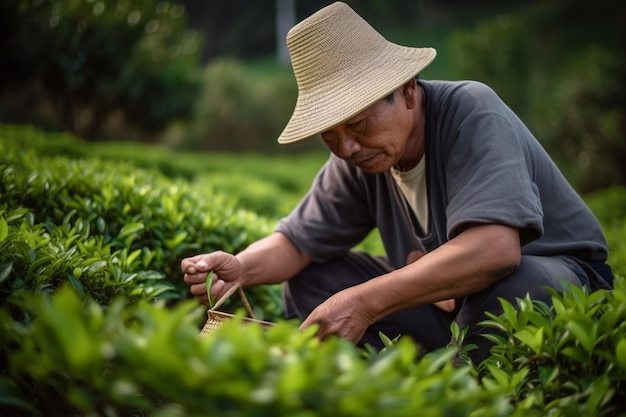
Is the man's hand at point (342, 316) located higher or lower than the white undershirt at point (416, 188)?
lower

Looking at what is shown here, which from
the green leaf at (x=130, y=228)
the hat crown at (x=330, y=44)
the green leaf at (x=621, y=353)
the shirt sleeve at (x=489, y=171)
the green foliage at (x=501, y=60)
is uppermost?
the hat crown at (x=330, y=44)

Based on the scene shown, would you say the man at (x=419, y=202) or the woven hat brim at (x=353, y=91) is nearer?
the man at (x=419, y=202)

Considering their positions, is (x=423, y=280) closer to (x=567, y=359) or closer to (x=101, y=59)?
(x=567, y=359)

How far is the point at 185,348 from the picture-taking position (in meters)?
1.20

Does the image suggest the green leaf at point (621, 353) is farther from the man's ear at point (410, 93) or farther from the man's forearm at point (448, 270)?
the man's ear at point (410, 93)

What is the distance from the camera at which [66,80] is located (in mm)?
10094

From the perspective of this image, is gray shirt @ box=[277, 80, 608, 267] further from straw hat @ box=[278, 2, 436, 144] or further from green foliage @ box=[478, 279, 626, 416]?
green foliage @ box=[478, 279, 626, 416]

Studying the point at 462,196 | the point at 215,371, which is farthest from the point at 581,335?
the point at 215,371

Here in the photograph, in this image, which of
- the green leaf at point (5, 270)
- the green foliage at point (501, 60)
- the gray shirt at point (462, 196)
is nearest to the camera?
the green leaf at point (5, 270)

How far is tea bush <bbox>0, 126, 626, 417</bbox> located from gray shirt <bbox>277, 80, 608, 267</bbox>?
350 millimetres

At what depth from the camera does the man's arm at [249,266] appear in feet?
8.11

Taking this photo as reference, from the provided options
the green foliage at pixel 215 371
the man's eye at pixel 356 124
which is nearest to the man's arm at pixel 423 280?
the man's eye at pixel 356 124

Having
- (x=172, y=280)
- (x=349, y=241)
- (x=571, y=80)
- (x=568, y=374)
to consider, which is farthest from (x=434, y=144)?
(x=571, y=80)

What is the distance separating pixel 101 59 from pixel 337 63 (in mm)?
8734
